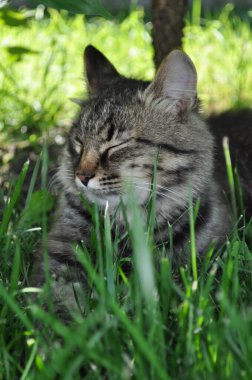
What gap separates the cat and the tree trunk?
849mm

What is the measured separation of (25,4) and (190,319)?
565cm

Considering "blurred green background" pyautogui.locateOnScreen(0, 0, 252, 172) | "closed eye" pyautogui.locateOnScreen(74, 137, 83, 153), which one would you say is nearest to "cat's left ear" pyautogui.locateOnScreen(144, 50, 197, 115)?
"closed eye" pyautogui.locateOnScreen(74, 137, 83, 153)

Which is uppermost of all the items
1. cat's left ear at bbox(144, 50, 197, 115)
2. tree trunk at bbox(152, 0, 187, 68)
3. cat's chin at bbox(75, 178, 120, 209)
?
tree trunk at bbox(152, 0, 187, 68)

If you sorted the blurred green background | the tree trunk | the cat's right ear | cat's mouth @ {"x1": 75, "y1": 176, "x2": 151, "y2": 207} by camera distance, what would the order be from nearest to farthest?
cat's mouth @ {"x1": 75, "y1": 176, "x2": 151, "y2": 207}, the cat's right ear, the tree trunk, the blurred green background

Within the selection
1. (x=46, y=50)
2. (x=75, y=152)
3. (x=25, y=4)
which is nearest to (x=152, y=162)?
(x=75, y=152)

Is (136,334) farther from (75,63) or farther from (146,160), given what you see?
(75,63)

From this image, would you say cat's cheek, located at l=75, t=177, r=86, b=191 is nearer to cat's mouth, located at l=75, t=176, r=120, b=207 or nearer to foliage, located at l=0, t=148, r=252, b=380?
cat's mouth, located at l=75, t=176, r=120, b=207

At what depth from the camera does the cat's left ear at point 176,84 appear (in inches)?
90.4

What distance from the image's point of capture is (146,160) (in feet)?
7.50

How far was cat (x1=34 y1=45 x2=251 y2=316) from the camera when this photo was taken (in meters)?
2.28

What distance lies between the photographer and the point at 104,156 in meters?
2.33

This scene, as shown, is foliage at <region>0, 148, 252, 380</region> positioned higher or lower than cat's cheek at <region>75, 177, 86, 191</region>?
lower

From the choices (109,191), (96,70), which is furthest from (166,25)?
(109,191)

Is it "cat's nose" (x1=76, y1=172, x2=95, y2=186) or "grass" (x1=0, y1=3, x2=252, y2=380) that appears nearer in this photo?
"grass" (x1=0, y1=3, x2=252, y2=380)
